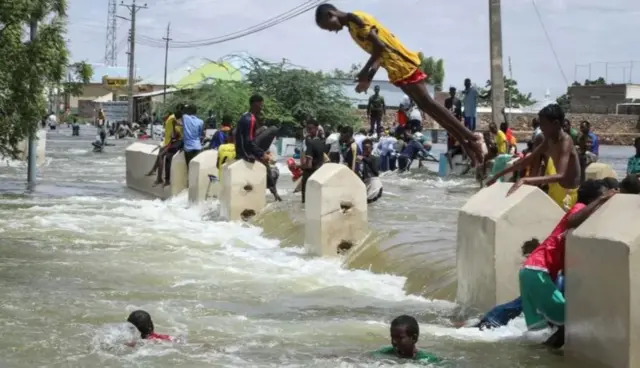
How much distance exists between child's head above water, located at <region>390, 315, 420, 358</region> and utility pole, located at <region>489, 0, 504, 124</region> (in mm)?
16343

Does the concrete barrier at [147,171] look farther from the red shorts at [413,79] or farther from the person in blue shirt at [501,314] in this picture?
the person in blue shirt at [501,314]

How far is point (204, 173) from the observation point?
2011cm

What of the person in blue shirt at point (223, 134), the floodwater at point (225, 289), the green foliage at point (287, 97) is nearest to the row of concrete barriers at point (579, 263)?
the floodwater at point (225, 289)

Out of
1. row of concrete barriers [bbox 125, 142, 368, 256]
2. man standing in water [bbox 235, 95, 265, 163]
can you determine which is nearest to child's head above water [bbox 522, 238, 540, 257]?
row of concrete barriers [bbox 125, 142, 368, 256]

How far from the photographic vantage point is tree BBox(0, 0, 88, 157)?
68.8ft

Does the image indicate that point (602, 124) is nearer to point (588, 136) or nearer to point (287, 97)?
point (287, 97)

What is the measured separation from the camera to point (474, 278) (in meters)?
9.34

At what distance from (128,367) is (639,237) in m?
3.84

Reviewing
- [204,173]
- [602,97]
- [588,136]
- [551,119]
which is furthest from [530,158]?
[602,97]

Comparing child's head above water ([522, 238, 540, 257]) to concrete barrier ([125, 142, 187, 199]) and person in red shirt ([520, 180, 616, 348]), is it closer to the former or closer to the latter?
person in red shirt ([520, 180, 616, 348])

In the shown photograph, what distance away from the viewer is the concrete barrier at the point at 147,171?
872 inches

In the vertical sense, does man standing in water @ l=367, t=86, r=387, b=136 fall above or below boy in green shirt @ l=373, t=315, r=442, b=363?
above

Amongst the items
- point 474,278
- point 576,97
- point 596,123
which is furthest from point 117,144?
point 474,278

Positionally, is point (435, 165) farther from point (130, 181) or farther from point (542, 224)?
point (542, 224)
